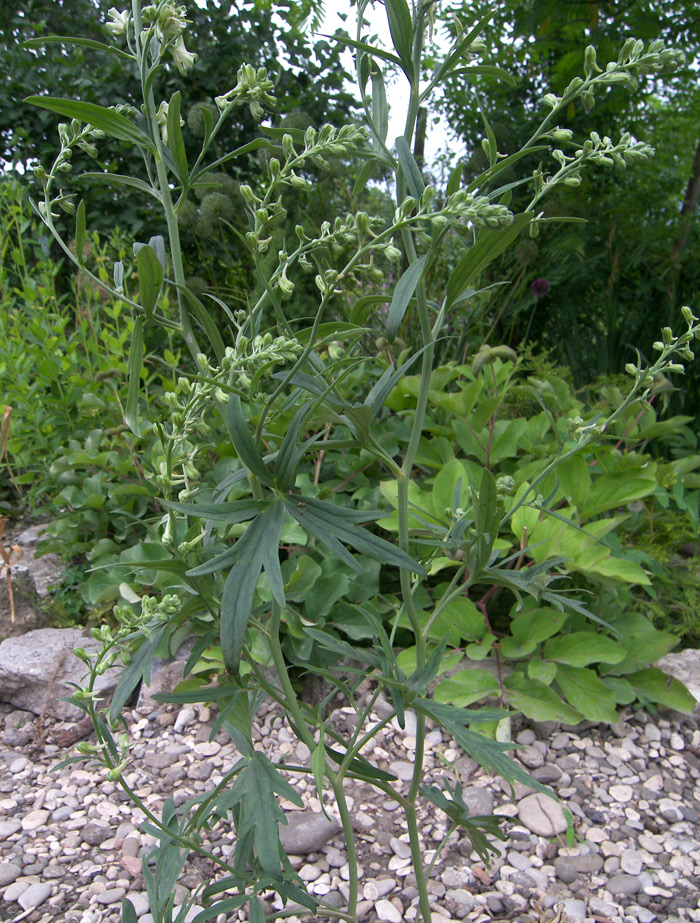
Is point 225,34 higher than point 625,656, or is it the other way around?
point 225,34

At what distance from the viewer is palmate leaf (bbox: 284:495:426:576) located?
2.34 ft

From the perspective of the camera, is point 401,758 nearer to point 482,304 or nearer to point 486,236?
point 486,236

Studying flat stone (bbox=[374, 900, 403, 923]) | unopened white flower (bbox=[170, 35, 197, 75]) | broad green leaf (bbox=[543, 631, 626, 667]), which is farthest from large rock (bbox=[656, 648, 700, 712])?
unopened white flower (bbox=[170, 35, 197, 75])

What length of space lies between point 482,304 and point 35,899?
9.47ft

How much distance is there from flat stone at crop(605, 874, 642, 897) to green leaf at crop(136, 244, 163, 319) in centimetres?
133

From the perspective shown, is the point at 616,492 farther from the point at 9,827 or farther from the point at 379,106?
the point at 9,827

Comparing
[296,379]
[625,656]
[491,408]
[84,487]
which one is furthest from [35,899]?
[491,408]

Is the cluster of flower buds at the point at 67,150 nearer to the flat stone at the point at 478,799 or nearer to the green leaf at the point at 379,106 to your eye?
the green leaf at the point at 379,106

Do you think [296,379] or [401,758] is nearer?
[296,379]

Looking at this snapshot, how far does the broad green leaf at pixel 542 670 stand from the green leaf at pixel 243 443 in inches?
45.6

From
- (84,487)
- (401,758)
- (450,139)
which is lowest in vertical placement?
(401,758)

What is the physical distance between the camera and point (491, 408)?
6.77ft

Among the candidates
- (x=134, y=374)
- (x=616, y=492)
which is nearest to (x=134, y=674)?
(x=134, y=374)

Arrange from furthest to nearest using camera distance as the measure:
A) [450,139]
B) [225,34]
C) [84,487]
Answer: [450,139] < [225,34] < [84,487]
